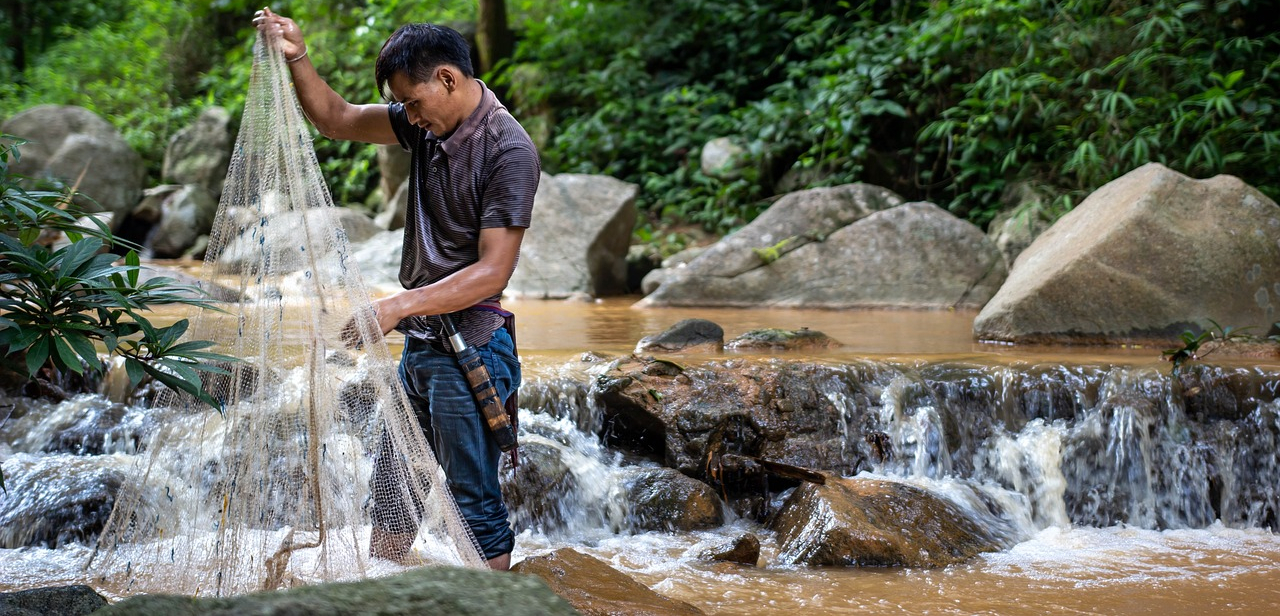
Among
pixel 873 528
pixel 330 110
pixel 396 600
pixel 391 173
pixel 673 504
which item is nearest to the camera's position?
pixel 396 600

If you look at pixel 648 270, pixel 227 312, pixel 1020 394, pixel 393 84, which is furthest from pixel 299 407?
pixel 648 270

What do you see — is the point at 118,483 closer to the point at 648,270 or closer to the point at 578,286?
the point at 578,286

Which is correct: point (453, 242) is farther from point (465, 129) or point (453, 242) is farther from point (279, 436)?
point (279, 436)

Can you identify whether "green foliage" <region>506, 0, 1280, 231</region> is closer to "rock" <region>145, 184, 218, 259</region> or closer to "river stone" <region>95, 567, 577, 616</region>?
"rock" <region>145, 184, 218, 259</region>

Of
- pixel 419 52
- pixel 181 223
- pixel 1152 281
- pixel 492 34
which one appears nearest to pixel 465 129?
pixel 419 52

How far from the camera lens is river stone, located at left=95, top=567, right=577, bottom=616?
1502 mm

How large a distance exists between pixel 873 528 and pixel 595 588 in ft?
4.24

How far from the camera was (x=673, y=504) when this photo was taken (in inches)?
172

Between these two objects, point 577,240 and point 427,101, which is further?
point 577,240

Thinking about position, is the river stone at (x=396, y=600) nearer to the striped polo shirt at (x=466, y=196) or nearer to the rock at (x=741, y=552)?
the striped polo shirt at (x=466, y=196)

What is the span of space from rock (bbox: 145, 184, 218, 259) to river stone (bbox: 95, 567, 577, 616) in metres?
11.3

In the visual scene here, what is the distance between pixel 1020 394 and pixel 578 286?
4.90 metres

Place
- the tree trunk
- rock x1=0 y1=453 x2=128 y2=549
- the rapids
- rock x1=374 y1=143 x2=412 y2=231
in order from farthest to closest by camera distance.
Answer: the tree trunk, rock x1=374 y1=143 x2=412 y2=231, rock x1=0 y1=453 x2=128 y2=549, the rapids

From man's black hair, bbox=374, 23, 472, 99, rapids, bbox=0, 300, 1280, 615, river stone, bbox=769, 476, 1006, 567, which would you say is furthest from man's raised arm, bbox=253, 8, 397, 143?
river stone, bbox=769, 476, 1006, 567
